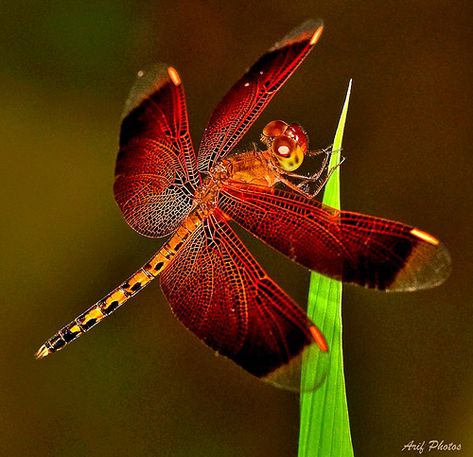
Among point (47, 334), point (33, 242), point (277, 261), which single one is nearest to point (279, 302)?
point (277, 261)

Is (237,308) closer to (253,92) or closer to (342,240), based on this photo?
(342,240)

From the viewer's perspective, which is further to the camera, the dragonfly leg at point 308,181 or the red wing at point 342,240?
the dragonfly leg at point 308,181

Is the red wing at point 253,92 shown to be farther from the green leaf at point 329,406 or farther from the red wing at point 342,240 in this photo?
the green leaf at point 329,406

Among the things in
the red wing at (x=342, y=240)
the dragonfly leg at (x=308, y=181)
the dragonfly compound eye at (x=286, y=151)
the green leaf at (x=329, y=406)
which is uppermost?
the dragonfly compound eye at (x=286, y=151)

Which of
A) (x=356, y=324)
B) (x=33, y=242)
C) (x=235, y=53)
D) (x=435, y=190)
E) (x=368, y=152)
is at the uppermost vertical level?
(x=235, y=53)

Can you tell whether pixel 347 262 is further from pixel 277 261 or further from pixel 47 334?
pixel 47 334

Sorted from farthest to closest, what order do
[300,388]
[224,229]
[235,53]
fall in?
[235,53] → [224,229] → [300,388]

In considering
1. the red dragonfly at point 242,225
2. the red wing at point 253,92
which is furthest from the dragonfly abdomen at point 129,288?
the red wing at point 253,92
